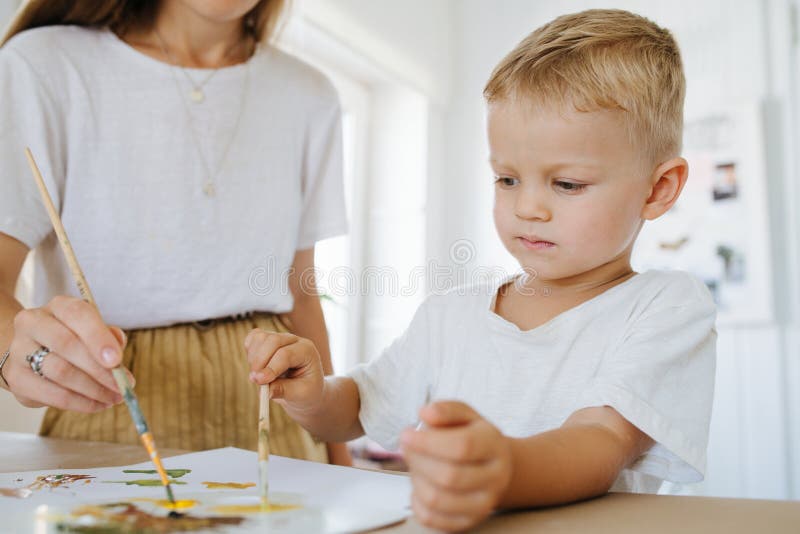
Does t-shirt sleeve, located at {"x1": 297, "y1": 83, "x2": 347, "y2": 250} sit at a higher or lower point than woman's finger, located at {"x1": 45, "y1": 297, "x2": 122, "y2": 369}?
higher

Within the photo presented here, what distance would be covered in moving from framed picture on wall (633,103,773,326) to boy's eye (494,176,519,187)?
1.97 metres

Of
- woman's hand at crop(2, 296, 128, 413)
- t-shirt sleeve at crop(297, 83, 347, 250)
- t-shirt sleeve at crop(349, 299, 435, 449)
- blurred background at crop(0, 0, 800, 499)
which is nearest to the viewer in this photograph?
woman's hand at crop(2, 296, 128, 413)

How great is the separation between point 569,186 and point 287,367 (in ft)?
1.09

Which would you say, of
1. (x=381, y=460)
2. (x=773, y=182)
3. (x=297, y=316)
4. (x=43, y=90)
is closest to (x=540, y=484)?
(x=297, y=316)

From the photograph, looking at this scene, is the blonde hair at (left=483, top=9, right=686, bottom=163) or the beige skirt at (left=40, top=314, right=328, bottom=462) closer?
the blonde hair at (left=483, top=9, right=686, bottom=163)

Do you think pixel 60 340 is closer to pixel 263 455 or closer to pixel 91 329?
pixel 91 329

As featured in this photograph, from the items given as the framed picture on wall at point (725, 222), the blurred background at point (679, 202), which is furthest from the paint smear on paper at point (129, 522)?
the framed picture on wall at point (725, 222)

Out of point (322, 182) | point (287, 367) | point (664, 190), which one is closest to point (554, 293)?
point (664, 190)

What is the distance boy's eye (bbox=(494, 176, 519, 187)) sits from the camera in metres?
0.75

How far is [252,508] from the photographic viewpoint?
0.51 metres

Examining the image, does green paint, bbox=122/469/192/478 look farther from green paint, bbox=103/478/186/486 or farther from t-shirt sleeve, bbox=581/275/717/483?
t-shirt sleeve, bbox=581/275/717/483

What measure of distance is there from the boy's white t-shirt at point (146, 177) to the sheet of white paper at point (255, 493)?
1.13ft

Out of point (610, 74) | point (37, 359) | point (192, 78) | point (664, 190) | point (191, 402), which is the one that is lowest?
point (191, 402)

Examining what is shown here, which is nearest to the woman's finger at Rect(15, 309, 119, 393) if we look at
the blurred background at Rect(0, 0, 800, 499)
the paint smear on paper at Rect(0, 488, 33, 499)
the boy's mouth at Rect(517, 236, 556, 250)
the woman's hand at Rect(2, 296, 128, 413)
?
the woman's hand at Rect(2, 296, 128, 413)
